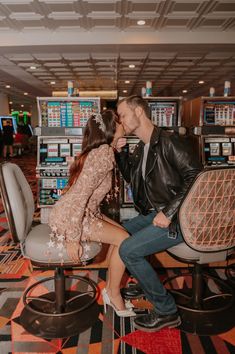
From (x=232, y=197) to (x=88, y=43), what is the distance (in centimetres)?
566

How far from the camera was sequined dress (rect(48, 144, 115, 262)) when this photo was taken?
174 centimetres

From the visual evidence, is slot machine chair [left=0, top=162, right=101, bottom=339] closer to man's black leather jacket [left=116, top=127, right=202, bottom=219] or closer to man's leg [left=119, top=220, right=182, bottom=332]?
man's leg [left=119, top=220, right=182, bottom=332]

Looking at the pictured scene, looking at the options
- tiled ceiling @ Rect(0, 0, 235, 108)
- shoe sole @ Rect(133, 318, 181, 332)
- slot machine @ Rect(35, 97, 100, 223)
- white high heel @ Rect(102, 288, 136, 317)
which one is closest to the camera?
shoe sole @ Rect(133, 318, 181, 332)

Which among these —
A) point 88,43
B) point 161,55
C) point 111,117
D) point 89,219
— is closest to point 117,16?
point 88,43

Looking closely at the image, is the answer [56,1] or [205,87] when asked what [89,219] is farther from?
[205,87]

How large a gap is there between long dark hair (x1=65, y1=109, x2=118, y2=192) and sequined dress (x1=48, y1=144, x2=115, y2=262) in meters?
0.05

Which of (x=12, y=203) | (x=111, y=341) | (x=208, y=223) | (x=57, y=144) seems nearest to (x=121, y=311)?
(x=111, y=341)

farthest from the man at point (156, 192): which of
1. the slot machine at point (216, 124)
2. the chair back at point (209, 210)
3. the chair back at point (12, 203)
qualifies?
the slot machine at point (216, 124)

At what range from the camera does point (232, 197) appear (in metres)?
1.69

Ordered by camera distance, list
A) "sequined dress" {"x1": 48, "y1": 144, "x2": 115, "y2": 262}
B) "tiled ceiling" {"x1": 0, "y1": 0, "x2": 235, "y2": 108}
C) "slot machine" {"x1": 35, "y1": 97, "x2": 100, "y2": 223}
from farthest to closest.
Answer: "tiled ceiling" {"x1": 0, "y1": 0, "x2": 235, "y2": 108} < "slot machine" {"x1": 35, "y1": 97, "x2": 100, "y2": 223} < "sequined dress" {"x1": 48, "y1": 144, "x2": 115, "y2": 262}

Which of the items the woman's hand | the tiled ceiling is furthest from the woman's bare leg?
the tiled ceiling

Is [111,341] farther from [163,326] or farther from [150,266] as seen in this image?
[150,266]

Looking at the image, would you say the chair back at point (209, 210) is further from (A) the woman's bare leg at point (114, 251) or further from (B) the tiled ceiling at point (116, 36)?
(B) the tiled ceiling at point (116, 36)

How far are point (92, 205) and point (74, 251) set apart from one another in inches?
12.1
